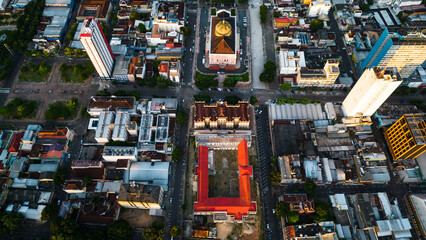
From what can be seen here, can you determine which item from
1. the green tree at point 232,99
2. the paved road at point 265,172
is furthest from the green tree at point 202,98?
the paved road at point 265,172

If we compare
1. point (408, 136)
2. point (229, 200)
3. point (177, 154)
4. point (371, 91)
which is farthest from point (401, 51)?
point (177, 154)

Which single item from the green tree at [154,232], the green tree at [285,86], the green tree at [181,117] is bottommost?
the green tree at [154,232]

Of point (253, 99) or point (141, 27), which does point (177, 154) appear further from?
point (141, 27)

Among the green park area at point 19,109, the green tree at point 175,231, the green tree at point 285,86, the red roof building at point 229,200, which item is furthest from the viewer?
the green tree at point 285,86

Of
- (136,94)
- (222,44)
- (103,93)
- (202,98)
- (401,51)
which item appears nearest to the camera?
(401,51)

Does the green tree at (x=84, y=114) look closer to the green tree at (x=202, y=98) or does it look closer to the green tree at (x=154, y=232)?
the green tree at (x=202, y=98)

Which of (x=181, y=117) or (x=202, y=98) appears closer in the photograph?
(x=181, y=117)
